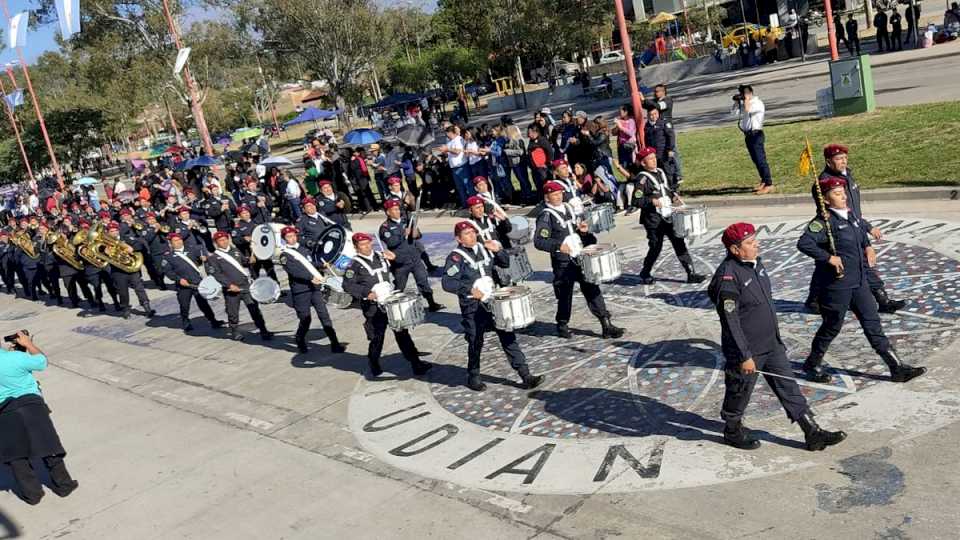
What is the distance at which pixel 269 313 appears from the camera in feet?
53.2

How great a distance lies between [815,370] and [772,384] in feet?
4.49

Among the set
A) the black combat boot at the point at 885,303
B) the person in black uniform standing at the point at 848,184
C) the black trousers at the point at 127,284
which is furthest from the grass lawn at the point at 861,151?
the black trousers at the point at 127,284

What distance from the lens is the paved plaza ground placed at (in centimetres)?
660

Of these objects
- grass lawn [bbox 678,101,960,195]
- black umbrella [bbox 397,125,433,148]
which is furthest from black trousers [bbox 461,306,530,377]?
black umbrella [bbox 397,125,433,148]

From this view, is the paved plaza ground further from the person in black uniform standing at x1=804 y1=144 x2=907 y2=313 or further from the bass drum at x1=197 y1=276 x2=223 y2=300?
the bass drum at x1=197 y1=276 x2=223 y2=300

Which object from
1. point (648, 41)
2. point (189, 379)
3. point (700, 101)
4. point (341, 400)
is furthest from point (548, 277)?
point (648, 41)

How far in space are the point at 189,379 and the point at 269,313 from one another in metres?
3.28

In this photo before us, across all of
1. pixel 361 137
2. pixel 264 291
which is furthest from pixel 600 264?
pixel 361 137

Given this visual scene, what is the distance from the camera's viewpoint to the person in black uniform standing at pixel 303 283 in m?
12.1

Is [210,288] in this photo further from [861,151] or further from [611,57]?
[611,57]

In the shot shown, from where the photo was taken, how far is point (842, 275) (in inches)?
300

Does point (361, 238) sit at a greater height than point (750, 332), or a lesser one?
greater

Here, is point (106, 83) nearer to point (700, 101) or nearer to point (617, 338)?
point (700, 101)

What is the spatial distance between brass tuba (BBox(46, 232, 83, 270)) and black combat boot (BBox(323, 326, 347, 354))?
28.8ft
